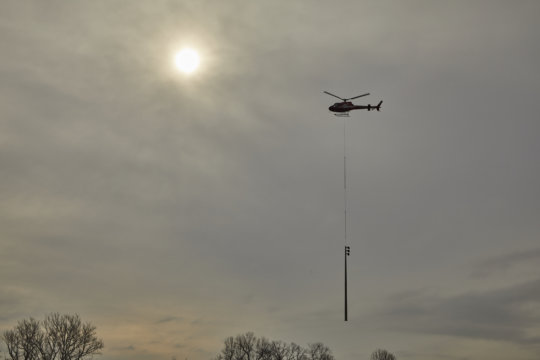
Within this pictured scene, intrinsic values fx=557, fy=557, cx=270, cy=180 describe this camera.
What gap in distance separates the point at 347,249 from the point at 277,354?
114 m

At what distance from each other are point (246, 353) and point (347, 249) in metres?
107

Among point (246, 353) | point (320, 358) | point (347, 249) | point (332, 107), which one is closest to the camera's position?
point (347, 249)

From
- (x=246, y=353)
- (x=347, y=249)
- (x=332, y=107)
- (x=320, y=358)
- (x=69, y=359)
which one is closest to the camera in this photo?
(x=347, y=249)

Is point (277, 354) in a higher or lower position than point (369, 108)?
lower

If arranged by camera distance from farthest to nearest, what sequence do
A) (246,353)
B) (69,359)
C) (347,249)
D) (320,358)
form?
(320,358), (246,353), (69,359), (347,249)

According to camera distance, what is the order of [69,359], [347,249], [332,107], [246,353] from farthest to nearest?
[246,353], [69,359], [332,107], [347,249]

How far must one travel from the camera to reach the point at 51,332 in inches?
5020

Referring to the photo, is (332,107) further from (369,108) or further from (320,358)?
(320,358)

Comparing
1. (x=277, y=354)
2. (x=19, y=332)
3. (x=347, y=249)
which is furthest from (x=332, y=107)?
(x=277, y=354)

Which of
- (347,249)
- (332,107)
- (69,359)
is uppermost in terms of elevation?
(332,107)

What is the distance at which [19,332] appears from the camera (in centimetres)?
12731

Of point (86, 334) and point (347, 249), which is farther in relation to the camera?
point (86, 334)

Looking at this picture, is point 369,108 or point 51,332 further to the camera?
point 51,332

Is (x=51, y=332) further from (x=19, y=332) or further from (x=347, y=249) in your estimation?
(x=347, y=249)
